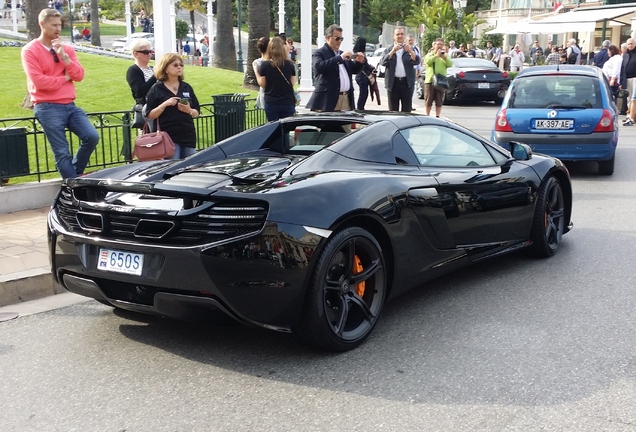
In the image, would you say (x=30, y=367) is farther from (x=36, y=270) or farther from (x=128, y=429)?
(x=36, y=270)

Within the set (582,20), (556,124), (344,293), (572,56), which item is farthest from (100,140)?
(582,20)

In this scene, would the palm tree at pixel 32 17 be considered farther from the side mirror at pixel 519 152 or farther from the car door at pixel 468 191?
the car door at pixel 468 191

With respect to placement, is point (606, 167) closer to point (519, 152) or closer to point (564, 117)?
point (564, 117)

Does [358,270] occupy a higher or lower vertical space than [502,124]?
lower

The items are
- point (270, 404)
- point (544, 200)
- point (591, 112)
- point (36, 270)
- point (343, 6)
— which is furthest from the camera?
point (343, 6)

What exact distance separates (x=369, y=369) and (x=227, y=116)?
24.1 feet

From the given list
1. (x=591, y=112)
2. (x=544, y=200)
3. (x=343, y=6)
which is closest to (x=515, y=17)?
(x=343, y=6)

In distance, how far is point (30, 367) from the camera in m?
4.45

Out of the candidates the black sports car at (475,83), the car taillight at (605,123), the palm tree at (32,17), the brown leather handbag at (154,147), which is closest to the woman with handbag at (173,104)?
the brown leather handbag at (154,147)

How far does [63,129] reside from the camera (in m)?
8.00

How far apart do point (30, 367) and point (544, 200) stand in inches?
161

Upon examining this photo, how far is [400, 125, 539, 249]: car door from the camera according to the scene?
206 inches

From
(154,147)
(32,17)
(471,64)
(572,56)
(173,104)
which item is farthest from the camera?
(572,56)

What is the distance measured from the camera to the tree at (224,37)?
29.5 metres
